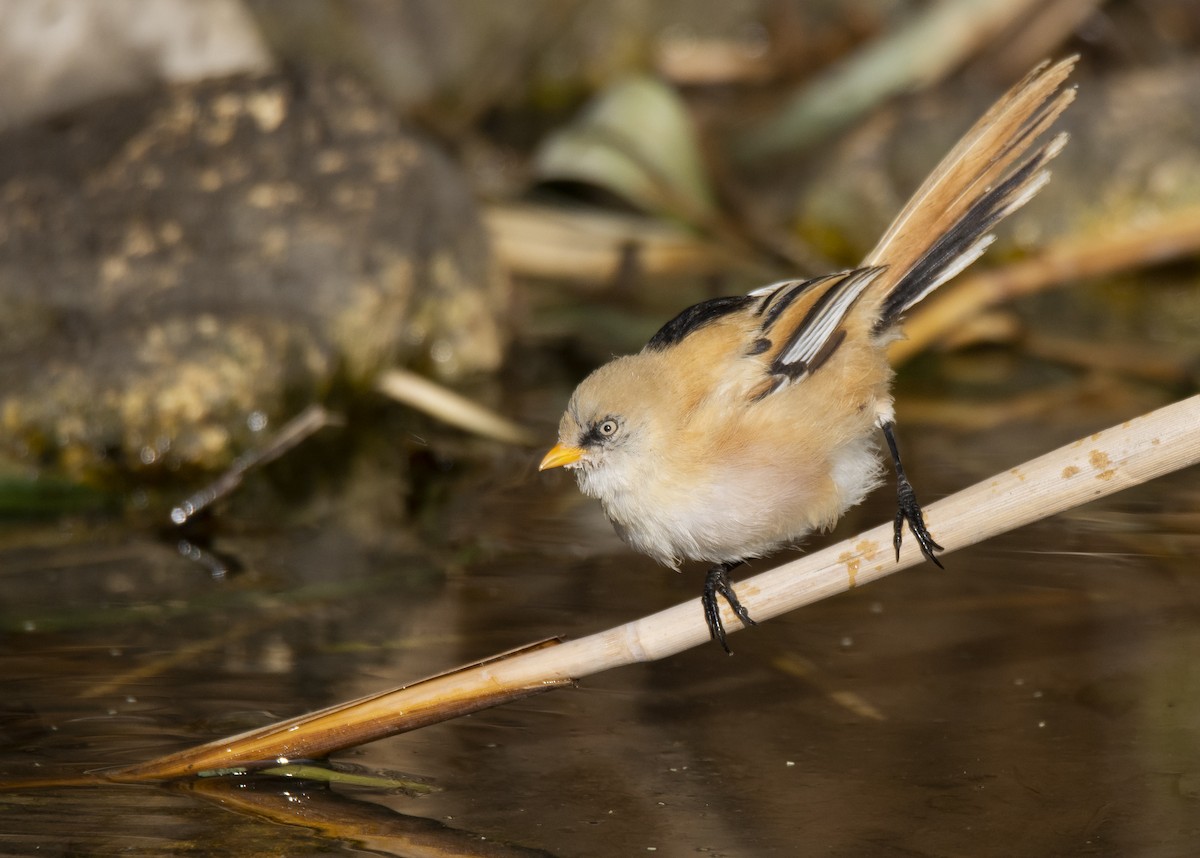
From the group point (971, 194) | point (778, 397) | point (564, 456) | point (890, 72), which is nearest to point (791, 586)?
point (778, 397)

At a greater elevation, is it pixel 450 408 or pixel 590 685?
pixel 450 408

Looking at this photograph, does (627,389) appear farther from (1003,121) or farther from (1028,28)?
(1028,28)

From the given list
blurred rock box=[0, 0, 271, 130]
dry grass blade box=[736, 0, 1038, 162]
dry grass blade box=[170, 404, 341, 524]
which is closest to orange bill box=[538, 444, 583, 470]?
dry grass blade box=[170, 404, 341, 524]

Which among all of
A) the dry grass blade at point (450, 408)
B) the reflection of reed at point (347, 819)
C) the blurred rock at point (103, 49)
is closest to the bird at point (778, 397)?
the reflection of reed at point (347, 819)

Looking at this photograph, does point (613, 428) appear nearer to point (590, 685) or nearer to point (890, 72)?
point (590, 685)

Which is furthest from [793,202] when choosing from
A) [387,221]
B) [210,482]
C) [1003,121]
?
[1003,121]

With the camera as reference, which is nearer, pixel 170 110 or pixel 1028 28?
pixel 170 110
